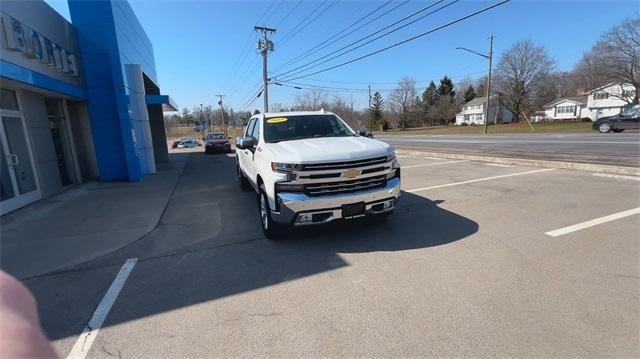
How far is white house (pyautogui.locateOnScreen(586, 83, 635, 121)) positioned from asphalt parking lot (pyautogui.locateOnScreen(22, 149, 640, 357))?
55.9 metres

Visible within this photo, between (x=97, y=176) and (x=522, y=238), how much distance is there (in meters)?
13.6

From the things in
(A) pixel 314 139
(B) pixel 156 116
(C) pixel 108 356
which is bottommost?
(C) pixel 108 356

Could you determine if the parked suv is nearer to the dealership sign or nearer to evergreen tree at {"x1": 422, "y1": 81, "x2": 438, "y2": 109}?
the dealership sign

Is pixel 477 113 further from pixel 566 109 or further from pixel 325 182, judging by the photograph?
pixel 325 182

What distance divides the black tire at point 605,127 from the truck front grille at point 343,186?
89.7 ft

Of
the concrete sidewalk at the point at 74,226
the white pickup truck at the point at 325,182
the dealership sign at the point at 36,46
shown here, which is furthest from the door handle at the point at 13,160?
the white pickup truck at the point at 325,182

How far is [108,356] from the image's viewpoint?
8.57 ft

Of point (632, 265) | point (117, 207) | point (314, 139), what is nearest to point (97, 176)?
point (117, 207)

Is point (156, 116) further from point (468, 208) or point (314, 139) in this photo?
point (468, 208)

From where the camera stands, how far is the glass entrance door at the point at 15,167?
7.38 meters

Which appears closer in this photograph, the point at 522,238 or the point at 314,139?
the point at 522,238

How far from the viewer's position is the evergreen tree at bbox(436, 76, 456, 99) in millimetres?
87188

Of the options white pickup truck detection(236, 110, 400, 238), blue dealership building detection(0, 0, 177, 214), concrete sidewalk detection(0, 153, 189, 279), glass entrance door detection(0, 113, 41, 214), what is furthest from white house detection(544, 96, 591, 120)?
glass entrance door detection(0, 113, 41, 214)

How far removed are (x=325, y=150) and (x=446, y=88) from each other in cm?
9310
